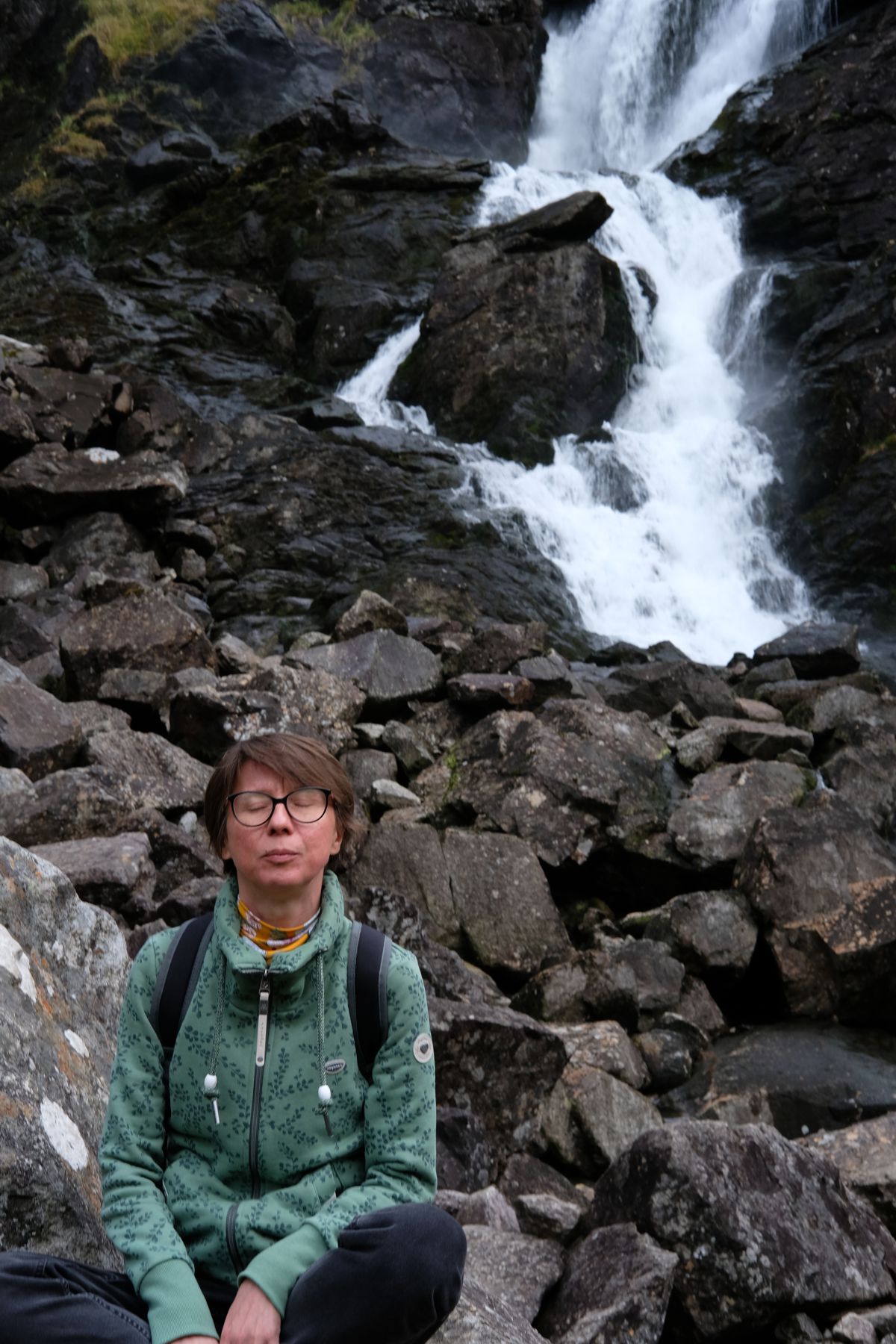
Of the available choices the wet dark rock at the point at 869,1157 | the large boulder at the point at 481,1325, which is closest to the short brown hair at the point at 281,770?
the large boulder at the point at 481,1325

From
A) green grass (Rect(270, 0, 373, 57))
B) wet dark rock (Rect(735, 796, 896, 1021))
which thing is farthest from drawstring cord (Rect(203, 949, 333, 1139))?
green grass (Rect(270, 0, 373, 57))

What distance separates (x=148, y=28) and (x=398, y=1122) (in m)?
36.3

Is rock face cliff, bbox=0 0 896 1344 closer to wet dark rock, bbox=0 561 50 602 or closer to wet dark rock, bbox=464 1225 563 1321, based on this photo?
wet dark rock, bbox=464 1225 563 1321

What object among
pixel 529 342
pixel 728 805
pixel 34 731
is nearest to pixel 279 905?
pixel 34 731

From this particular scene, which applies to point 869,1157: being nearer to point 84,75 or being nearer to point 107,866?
point 107,866

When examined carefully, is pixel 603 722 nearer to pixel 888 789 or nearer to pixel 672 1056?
pixel 888 789

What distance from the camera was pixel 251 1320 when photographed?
7.16 feet

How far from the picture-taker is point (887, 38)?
25.8m

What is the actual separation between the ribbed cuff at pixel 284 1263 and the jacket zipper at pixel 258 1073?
197mm

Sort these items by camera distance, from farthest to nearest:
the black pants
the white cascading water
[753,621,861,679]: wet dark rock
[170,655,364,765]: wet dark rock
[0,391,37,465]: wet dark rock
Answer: the white cascading water, [0,391,37,465]: wet dark rock, [753,621,861,679]: wet dark rock, [170,655,364,765]: wet dark rock, the black pants

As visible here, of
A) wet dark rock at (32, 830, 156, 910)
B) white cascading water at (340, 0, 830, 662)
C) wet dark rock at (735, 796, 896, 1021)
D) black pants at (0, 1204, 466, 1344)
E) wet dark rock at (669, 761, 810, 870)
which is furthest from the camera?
white cascading water at (340, 0, 830, 662)

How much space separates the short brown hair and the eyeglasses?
0.09 ft

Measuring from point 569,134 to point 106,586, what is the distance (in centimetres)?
2816

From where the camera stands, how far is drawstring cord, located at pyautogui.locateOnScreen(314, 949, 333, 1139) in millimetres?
2477
